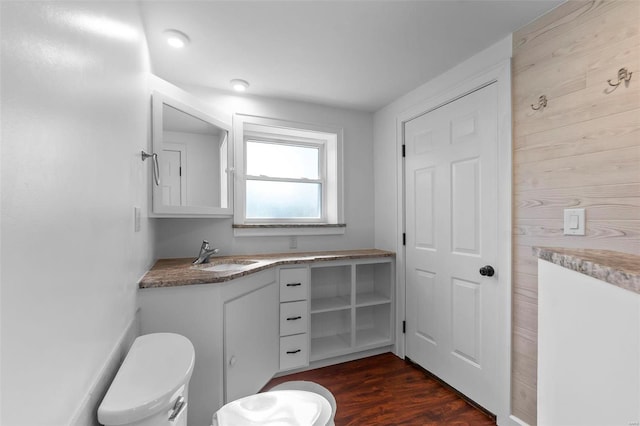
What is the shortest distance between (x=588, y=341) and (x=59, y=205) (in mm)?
1138

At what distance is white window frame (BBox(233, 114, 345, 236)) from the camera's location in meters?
2.53

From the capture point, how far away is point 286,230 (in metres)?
2.68

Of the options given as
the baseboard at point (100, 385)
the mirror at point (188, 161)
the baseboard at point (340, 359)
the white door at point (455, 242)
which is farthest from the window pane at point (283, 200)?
the baseboard at point (100, 385)

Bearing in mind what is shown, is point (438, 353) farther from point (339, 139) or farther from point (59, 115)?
point (59, 115)

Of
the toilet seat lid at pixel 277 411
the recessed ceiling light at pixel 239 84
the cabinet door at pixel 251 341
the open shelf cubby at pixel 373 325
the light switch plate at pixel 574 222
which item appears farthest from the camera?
the open shelf cubby at pixel 373 325

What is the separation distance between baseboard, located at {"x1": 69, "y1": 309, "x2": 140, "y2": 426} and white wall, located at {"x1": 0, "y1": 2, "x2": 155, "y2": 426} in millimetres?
10

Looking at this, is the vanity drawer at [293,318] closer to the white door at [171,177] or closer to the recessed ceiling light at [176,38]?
the white door at [171,177]

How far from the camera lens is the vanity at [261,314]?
1.50m

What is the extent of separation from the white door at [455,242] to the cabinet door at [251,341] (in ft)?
3.91

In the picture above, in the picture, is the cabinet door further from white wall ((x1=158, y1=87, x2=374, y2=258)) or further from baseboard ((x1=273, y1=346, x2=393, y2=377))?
white wall ((x1=158, y1=87, x2=374, y2=258))

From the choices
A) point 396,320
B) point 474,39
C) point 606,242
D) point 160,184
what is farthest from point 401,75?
point 396,320

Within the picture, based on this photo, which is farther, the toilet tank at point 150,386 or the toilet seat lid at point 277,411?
the toilet seat lid at point 277,411

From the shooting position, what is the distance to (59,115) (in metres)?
0.61

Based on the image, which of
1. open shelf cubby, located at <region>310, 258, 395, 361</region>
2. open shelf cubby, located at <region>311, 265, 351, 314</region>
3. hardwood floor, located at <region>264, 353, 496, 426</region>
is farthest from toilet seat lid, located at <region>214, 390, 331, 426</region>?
open shelf cubby, located at <region>311, 265, 351, 314</region>
